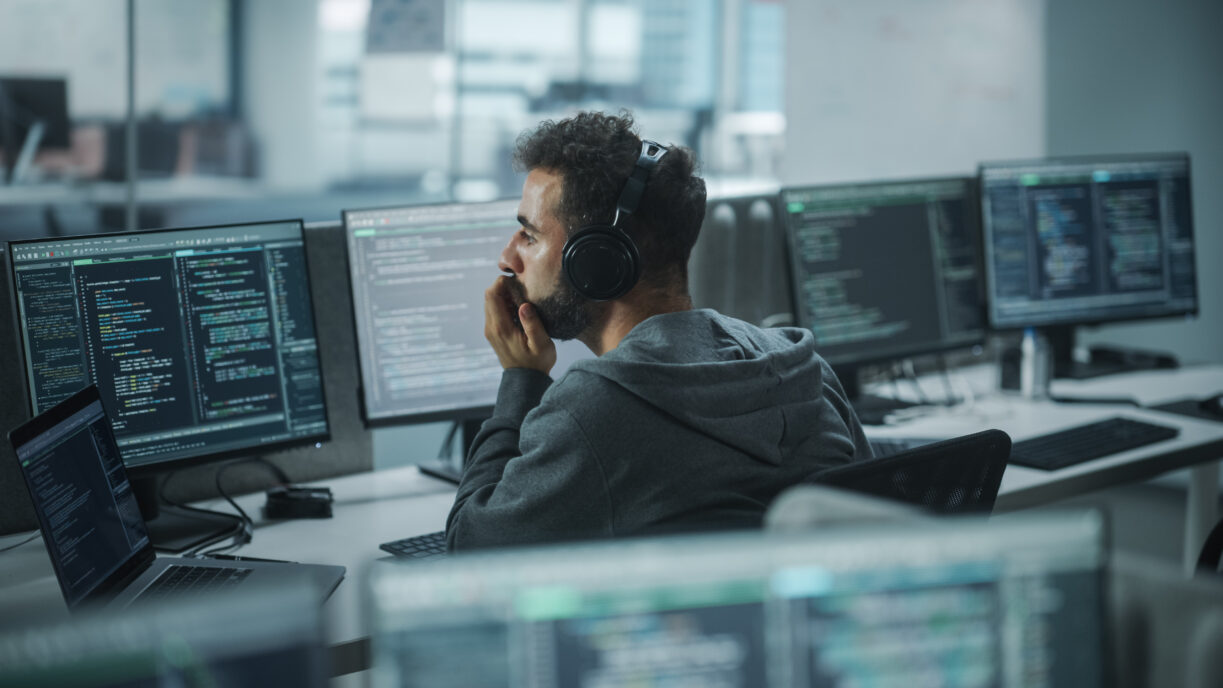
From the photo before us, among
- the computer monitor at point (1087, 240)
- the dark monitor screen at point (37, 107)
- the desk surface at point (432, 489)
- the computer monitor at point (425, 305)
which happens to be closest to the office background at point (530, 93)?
the dark monitor screen at point (37, 107)

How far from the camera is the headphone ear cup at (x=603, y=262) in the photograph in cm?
124

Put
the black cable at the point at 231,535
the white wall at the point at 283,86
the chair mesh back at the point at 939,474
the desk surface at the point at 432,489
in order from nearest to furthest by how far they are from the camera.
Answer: the chair mesh back at the point at 939,474
the desk surface at the point at 432,489
the black cable at the point at 231,535
the white wall at the point at 283,86

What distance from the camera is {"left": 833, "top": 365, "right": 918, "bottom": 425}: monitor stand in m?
2.10

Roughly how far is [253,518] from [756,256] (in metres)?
1.10

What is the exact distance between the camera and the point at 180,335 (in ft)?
4.88

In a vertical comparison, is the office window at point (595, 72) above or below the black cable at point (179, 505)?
above

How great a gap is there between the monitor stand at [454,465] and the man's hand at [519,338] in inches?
14.8

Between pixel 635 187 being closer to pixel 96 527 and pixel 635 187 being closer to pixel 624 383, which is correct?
pixel 624 383

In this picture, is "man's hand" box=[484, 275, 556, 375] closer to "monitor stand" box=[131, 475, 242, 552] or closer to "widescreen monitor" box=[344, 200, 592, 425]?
"widescreen monitor" box=[344, 200, 592, 425]

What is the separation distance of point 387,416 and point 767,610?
1.23 m

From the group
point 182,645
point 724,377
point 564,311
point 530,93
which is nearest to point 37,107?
point 530,93

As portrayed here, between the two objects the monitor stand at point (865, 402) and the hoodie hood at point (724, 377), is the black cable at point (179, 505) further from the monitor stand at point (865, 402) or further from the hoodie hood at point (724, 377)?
the monitor stand at point (865, 402)

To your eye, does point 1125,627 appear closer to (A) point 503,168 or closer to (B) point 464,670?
(B) point 464,670

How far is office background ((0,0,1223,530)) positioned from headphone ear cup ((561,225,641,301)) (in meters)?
2.42
